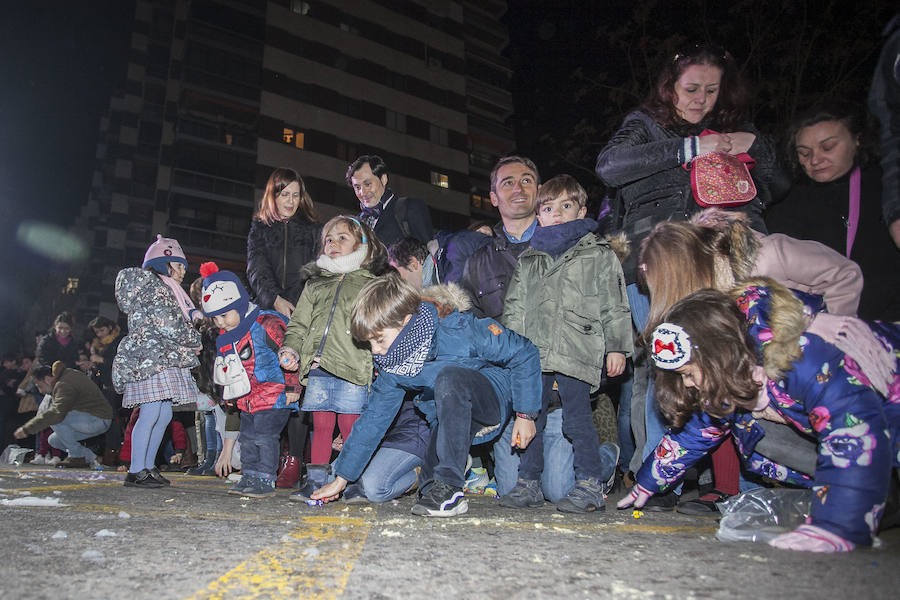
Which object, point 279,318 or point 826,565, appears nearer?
point 826,565

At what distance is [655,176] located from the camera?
3701 millimetres

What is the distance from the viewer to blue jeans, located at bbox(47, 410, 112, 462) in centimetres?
732

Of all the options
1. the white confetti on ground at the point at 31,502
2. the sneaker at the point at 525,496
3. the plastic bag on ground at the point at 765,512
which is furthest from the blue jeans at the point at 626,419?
the white confetti on ground at the point at 31,502

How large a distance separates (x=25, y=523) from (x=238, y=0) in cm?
3731

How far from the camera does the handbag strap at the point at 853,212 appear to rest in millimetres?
3305

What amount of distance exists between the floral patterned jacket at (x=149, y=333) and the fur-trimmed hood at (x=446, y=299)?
7.49 ft

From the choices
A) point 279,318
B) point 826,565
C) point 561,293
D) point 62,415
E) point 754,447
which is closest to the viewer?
point 826,565

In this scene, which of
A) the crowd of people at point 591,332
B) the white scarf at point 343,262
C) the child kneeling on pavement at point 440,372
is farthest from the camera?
the white scarf at point 343,262

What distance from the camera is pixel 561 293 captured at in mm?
3605

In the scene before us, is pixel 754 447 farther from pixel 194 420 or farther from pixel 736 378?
pixel 194 420

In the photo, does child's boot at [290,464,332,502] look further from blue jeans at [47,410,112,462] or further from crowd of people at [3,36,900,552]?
blue jeans at [47,410,112,462]

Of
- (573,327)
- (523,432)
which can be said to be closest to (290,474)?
(523,432)

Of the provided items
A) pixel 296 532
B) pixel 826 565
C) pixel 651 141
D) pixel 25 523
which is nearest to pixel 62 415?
pixel 25 523

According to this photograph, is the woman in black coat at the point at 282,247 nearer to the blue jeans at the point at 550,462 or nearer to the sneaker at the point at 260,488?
the sneaker at the point at 260,488
